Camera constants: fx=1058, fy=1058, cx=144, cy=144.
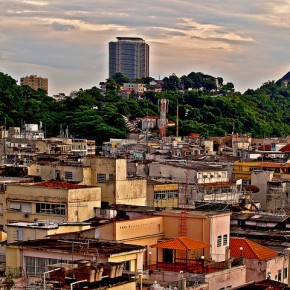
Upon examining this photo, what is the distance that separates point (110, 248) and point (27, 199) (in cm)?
1068

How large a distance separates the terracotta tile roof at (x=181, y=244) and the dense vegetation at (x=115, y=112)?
7274 cm

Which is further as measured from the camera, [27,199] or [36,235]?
[27,199]

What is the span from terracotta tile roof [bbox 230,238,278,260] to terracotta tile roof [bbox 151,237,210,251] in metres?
1.31

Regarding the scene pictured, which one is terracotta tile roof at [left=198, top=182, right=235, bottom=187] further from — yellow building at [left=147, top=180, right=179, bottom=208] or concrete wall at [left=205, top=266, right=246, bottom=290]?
concrete wall at [left=205, top=266, right=246, bottom=290]

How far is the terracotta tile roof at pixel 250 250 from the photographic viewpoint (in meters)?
26.4

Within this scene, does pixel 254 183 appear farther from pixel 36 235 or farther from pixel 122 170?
pixel 36 235

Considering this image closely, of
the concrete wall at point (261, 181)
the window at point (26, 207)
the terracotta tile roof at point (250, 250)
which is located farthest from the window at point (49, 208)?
the concrete wall at point (261, 181)

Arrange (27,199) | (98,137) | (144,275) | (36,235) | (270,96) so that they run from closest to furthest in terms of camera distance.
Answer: (144,275), (36,235), (27,199), (98,137), (270,96)

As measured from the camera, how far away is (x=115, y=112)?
10819 cm

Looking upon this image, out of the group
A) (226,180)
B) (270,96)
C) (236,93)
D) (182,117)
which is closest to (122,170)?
(226,180)

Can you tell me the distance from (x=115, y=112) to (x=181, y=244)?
273 feet

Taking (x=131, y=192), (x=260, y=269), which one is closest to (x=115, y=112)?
(x=131, y=192)

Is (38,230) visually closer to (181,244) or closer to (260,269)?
(181,244)

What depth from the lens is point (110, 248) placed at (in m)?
21.9
